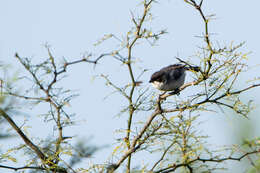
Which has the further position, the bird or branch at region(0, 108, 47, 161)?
the bird

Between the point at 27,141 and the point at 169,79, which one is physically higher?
the point at 169,79

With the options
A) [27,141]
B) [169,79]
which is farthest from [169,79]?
[27,141]

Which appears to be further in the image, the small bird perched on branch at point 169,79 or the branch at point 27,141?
the small bird perched on branch at point 169,79

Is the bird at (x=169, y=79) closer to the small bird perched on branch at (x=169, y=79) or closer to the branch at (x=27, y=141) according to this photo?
the small bird perched on branch at (x=169, y=79)

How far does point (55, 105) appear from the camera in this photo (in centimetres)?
320

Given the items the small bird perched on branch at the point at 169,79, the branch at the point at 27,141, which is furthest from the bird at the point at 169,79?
the branch at the point at 27,141

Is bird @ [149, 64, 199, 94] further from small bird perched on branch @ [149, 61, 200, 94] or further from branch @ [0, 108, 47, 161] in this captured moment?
branch @ [0, 108, 47, 161]

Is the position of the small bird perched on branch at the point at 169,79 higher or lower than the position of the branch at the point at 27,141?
higher

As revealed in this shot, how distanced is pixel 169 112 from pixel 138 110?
360mm

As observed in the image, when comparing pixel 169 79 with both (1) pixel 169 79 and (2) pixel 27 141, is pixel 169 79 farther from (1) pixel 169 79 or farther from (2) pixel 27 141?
(2) pixel 27 141

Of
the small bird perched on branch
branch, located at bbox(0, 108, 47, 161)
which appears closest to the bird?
the small bird perched on branch

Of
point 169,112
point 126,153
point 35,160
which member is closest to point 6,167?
point 35,160

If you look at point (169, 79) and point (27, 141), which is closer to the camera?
point (27, 141)

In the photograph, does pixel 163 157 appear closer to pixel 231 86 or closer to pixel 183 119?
pixel 183 119
